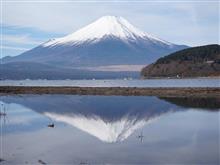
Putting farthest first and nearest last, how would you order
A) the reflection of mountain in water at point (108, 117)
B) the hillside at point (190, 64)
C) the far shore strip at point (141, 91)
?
the hillside at point (190, 64) < the far shore strip at point (141, 91) < the reflection of mountain in water at point (108, 117)

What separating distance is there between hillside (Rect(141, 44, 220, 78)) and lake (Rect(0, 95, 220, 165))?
11876 centimetres

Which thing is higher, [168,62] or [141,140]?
[168,62]

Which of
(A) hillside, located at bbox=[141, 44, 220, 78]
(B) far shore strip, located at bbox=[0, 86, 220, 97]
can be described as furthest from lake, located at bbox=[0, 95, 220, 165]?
(A) hillside, located at bbox=[141, 44, 220, 78]

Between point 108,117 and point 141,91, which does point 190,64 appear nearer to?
point 141,91

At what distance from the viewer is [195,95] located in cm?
4991

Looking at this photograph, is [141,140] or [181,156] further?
[141,140]

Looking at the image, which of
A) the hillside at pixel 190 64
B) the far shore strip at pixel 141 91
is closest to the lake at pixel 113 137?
the far shore strip at pixel 141 91

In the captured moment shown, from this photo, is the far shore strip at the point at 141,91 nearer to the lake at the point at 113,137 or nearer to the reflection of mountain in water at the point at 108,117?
the reflection of mountain in water at the point at 108,117

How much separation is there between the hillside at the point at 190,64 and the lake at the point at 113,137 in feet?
390

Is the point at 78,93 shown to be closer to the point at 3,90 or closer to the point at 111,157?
the point at 3,90

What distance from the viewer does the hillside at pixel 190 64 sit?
151837 mm

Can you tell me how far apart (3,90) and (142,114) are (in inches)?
1398

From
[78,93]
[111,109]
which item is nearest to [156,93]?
[78,93]

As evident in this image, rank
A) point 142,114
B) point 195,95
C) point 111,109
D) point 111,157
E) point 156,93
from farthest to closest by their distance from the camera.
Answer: point 156,93 → point 195,95 → point 111,109 → point 142,114 → point 111,157
